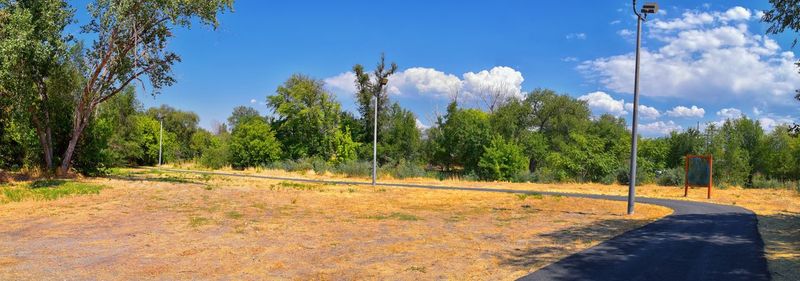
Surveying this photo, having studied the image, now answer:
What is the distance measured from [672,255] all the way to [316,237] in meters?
6.83

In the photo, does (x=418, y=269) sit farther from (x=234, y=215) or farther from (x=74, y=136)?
(x=74, y=136)

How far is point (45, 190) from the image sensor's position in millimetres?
17750

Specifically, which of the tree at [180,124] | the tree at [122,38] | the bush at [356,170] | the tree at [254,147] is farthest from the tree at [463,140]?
the tree at [180,124]

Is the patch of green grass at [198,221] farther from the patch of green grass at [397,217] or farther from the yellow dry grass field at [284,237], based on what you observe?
the patch of green grass at [397,217]

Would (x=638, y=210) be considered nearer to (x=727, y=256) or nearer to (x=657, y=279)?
(x=727, y=256)

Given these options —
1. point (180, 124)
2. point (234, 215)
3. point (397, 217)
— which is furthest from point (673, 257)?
point (180, 124)

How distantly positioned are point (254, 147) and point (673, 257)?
190 feet

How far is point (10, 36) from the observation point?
58.2ft

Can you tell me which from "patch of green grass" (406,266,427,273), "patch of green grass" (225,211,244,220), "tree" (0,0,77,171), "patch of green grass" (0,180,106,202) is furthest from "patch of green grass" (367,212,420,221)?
"tree" (0,0,77,171)

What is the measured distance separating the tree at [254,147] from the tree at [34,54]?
3805cm

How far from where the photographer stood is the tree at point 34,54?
17.7 meters

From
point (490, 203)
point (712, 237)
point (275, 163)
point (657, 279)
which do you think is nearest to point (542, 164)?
point (275, 163)

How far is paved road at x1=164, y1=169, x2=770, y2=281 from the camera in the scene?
23.2ft

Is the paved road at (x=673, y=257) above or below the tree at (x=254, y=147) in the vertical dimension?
below
